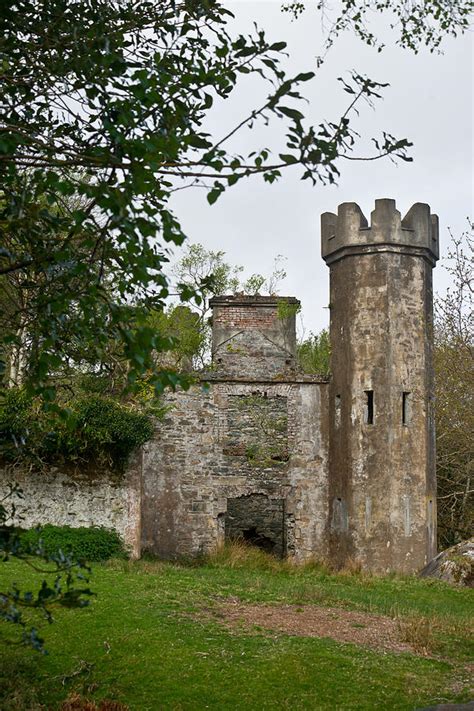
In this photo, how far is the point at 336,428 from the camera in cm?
1988

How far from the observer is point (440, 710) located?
755cm

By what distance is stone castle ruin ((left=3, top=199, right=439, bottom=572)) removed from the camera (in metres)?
18.8

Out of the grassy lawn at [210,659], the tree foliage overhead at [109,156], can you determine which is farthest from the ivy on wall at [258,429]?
the tree foliage overhead at [109,156]

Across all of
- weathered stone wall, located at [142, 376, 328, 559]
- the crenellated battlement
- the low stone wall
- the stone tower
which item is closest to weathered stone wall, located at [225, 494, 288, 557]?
weathered stone wall, located at [142, 376, 328, 559]

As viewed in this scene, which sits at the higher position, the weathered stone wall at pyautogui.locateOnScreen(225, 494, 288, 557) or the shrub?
the shrub

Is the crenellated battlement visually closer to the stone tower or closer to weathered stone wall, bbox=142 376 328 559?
the stone tower

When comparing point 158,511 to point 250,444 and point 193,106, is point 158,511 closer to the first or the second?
point 250,444

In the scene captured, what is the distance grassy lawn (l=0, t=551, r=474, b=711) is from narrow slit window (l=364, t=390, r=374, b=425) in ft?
20.4

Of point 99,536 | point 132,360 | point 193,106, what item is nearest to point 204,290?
point 193,106

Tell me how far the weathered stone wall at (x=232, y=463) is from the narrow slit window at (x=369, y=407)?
4.10 feet

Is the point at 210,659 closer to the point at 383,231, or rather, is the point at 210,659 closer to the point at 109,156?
the point at 109,156

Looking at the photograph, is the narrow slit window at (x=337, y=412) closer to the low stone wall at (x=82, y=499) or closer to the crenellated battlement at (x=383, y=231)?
the crenellated battlement at (x=383, y=231)

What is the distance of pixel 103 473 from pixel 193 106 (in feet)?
40.0

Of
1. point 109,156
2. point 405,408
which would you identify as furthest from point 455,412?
point 109,156
